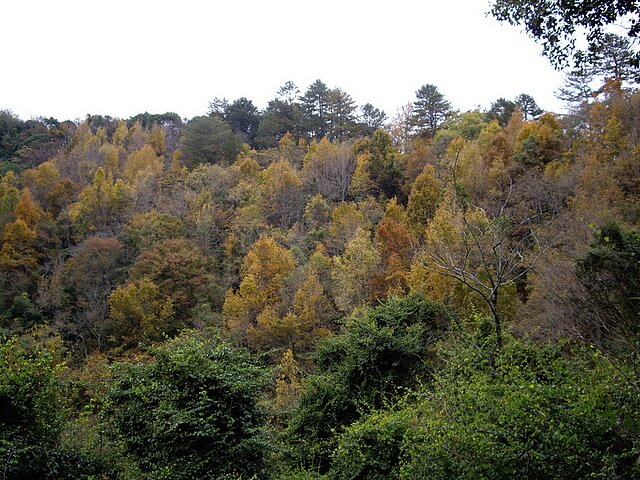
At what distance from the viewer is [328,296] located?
1064 inches

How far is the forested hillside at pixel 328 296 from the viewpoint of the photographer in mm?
8094

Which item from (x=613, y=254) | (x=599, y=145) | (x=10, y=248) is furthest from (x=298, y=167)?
(x=613, y=254)

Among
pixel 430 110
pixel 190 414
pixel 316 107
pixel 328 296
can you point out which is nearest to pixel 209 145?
pixel 316 107

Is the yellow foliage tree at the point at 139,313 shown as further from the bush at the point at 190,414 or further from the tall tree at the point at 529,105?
the tall tree at the point at 529,105

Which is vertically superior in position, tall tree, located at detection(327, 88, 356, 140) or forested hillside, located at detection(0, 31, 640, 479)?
tall tree, located at detection(327, 88, 356, 140)

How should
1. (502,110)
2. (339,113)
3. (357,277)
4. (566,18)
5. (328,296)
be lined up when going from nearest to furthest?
1. (566,18)
2. (357,277)
3. (328,296)
4. (502,110)
5. (339,113)

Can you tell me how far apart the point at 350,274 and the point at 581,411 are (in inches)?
717

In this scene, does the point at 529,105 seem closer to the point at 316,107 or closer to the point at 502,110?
the point at 502,110

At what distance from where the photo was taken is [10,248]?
33406mm

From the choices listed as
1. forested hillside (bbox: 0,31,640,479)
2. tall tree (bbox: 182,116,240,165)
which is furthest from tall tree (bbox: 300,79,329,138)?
tall tree (bbox: 182,116,240,165)

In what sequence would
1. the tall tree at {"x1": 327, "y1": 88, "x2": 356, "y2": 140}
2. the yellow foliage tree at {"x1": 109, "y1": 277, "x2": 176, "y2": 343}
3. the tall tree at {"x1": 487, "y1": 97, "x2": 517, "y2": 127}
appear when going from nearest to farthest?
the yellow foliage tree at {"x1": 109, "y1": 277, "x2": 176, "y2": 343}, the tall tree at {"x1": 487, "y1": 97, "x2": 517, "y2": 127}, the tall tree at {"x1": 327, "y1": 88, "x2": 356, "y2": 140}

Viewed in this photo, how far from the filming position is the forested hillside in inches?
319

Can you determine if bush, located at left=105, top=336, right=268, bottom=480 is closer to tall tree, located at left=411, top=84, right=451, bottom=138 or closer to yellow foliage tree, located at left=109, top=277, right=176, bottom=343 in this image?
yellow foliage tree, located at left=109, top=277, right=176, bottom=343

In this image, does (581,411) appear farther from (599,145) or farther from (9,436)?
(599,145)
